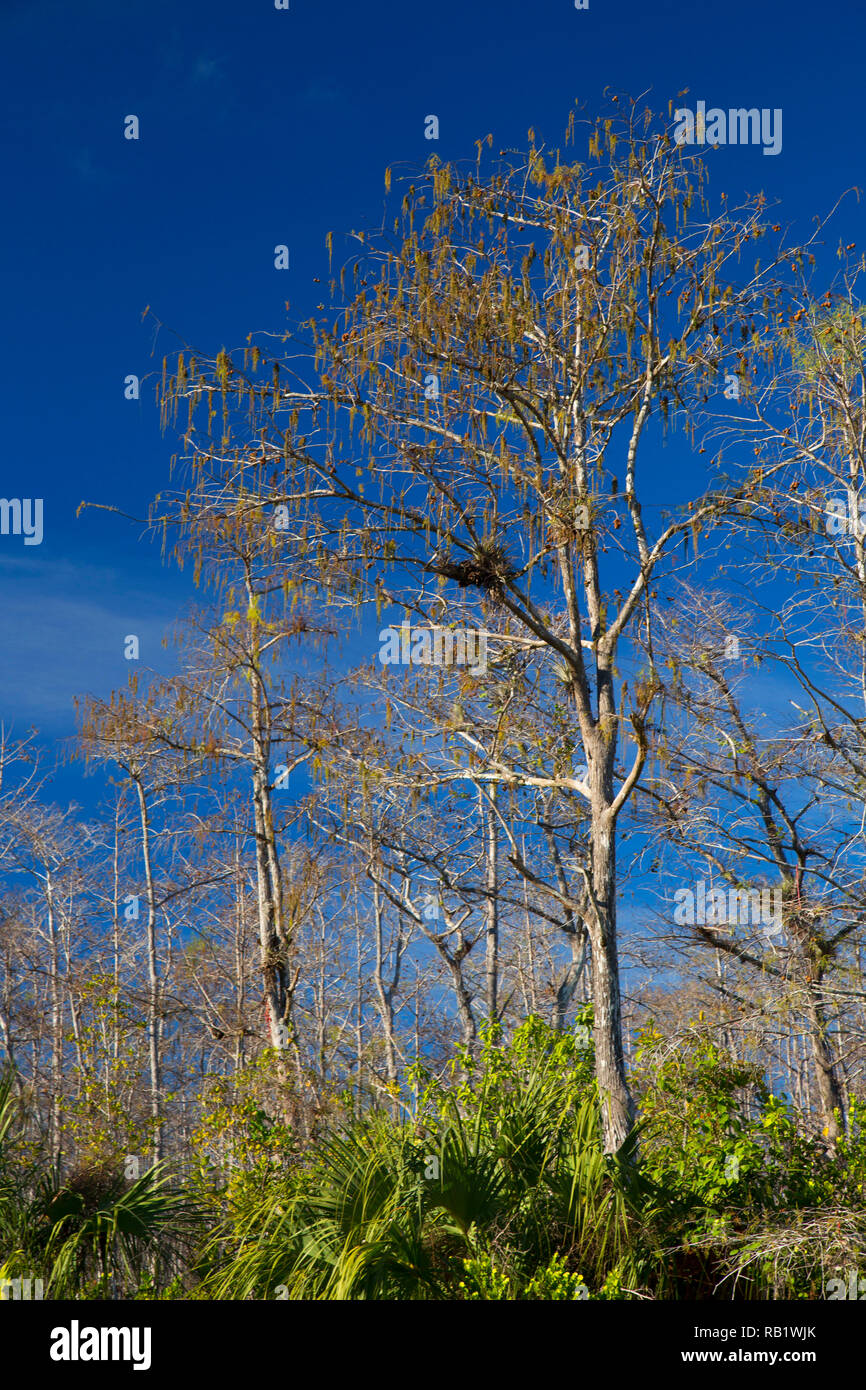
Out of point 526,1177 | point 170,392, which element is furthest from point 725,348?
point 526,1177

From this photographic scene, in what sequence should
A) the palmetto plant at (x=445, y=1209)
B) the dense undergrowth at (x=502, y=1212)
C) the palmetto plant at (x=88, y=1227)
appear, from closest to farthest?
the palmetto plant at (x=445, y=1209)
the dense undergrowth at (x=502, y=1212)
the palmetto plant at (x=88, y=1227)

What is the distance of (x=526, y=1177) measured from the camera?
7742mm

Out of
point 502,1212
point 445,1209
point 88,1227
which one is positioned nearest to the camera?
point 445,1209

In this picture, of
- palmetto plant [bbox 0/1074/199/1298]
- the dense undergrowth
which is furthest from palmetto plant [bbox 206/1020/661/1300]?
palmetto plant [bbox 0/1074/199/1298]

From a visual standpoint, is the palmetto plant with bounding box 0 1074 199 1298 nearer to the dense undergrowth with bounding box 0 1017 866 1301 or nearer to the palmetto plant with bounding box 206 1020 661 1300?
the dense undergrowth with bounding box 0 1017 866 1301

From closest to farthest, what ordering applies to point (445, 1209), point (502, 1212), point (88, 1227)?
point (445, 1209) → point (502, 1212) → point (88, 1227)

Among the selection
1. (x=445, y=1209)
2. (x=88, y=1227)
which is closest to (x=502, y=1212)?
(x=445, y=1209)

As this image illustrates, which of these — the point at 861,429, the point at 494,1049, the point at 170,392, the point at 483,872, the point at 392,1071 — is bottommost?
the point at 392,1071

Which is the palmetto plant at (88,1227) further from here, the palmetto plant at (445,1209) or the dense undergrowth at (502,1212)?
the palmetto plant at (445,1209)

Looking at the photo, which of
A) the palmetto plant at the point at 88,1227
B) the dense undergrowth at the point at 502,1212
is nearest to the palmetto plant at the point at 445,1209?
the dense undergrowth at the point at 502,1212

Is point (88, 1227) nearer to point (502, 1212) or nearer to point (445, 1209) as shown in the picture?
point (445, 1209)

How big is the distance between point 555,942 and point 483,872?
792cm
